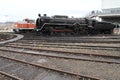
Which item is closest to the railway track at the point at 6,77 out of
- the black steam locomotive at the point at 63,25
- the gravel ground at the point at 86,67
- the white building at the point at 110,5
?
the gravel ground at the point at 86,67

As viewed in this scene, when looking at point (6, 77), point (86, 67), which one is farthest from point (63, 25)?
point (6, 77)

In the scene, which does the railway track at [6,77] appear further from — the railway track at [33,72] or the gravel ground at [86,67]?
the gravel ground at [86,67]

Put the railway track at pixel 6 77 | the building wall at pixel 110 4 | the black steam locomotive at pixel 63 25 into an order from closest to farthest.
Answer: the railway track at pixel 6 77, the black steam locomotive at pixel 63 25, the building wall at pixel 110 4

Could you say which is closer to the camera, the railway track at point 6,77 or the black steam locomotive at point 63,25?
the railway track at point 6,77

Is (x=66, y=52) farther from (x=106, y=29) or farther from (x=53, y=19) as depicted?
(x=106, y=29)

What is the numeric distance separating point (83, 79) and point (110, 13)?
50.0m

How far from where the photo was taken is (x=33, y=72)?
9.43 meters

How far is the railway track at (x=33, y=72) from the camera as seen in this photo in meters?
8.37

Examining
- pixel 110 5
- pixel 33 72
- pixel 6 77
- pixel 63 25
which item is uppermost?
pixel 110 5

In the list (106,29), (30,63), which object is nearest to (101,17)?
(106,29)

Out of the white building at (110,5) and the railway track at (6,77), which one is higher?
the white building at (110,5)

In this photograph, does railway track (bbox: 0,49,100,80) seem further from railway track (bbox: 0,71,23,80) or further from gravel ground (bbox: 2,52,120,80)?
gravel ground (bbox: 2,52,120,80)

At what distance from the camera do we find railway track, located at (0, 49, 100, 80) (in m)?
8.37

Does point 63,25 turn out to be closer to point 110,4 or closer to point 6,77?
point 6,77
